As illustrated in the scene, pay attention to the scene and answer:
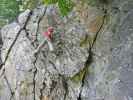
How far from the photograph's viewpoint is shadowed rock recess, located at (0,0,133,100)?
21.1ft

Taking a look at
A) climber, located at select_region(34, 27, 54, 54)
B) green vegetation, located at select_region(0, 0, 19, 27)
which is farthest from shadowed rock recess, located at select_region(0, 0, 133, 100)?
green vegetation, located at select_region(0, 0, 19, 27)

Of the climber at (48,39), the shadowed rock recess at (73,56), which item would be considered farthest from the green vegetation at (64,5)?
the climber at (48,39)

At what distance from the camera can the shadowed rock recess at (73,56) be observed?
6.43 m

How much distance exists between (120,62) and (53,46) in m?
1.62

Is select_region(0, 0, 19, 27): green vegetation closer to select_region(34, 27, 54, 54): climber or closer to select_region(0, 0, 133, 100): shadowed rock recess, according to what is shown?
select_region(0, 0, 133, 100): shadowed rock recess

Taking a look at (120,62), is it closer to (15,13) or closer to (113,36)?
(113,36)

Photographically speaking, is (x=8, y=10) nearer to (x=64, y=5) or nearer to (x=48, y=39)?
(x=48, y=39)

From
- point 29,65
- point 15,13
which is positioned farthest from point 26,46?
point 15,13

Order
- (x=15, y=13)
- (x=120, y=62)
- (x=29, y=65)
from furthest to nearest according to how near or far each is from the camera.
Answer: (x=15, y=13) → (x=29, y=65) → (x=120, y=62)

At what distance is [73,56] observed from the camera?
23.1 ft

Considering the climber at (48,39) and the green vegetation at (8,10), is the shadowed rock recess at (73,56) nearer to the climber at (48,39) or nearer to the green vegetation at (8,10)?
the climber at (48,39)

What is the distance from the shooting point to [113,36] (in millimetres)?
6652

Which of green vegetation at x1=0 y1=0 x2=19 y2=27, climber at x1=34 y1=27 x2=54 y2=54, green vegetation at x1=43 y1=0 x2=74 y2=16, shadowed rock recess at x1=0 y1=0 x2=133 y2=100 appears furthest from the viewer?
green vegetation at x1=0 y1=0 x2=19 y2=27

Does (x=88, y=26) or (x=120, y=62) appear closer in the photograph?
(x=120, y=62)
